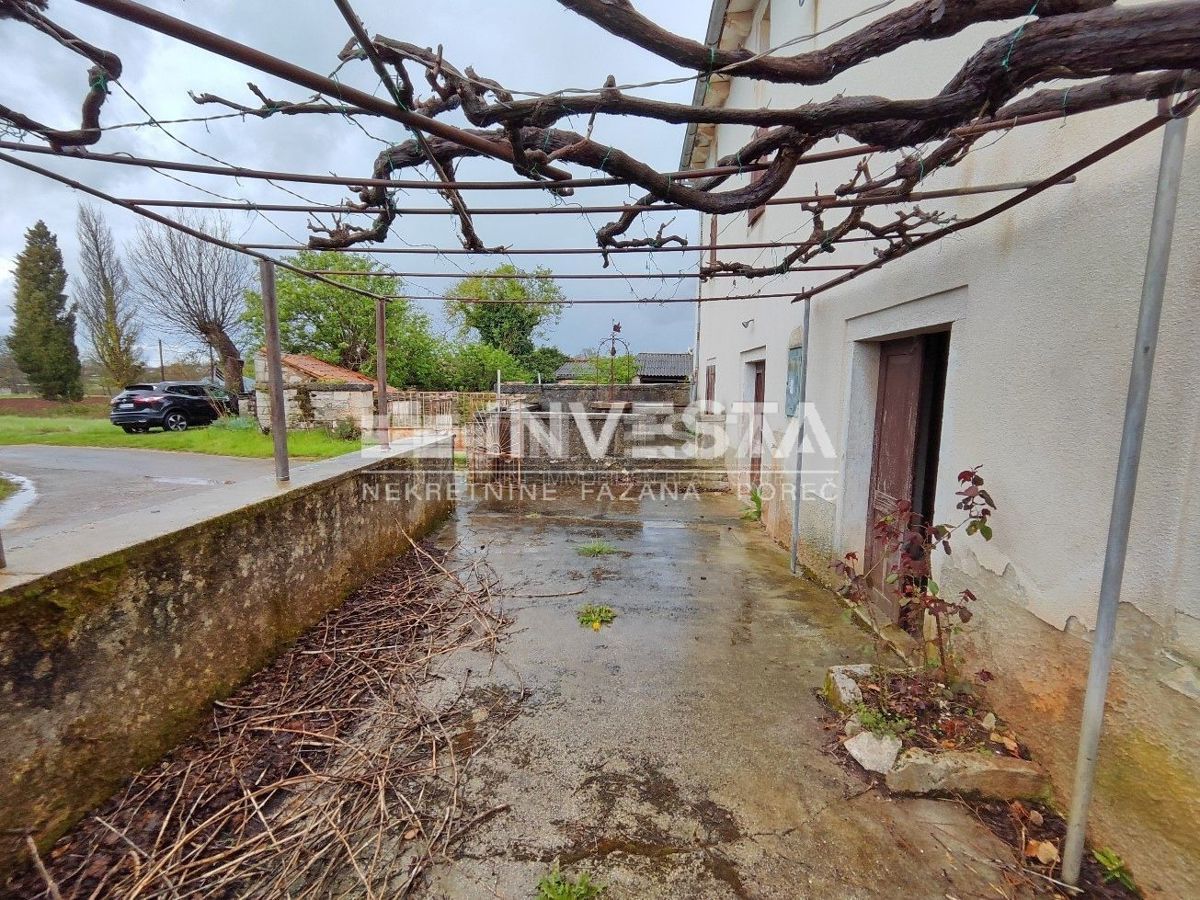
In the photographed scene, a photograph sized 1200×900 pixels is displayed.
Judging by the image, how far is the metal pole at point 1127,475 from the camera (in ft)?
5.04

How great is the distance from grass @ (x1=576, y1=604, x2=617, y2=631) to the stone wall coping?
2198 millimetres

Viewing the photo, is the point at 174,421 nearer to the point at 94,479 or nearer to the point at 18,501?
the point at 94,479

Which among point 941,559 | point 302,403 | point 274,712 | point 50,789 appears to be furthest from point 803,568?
point 302,403

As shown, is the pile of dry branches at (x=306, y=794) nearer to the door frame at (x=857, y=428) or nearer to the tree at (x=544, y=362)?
the door frame at (x=857, y=428)

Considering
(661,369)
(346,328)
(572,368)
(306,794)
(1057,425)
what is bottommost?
(306,794)

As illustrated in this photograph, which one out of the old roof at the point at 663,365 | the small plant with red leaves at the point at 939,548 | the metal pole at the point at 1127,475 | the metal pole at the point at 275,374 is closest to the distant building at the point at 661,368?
the old roof at the point at 663,365

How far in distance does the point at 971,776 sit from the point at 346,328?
21446 mm

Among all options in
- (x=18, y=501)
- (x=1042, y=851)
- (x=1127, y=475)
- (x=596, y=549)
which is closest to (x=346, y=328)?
(x=18, y=501)

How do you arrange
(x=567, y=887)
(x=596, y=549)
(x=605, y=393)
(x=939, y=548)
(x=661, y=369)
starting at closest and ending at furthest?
(x=567, y=887) → (x=939, y=548) → (x=596, y=549) → (x=605, y=393) → (x=661, y=369)

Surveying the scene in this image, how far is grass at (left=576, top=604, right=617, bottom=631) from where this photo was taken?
3744 millimetres

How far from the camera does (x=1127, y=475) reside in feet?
5.23

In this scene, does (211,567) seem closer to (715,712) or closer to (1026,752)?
(715,712)

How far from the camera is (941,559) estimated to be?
9.66 feet

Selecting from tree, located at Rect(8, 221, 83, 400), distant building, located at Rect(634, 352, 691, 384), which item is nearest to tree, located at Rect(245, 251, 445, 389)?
distant building, located at Rect(634, 352, 691, 384)
